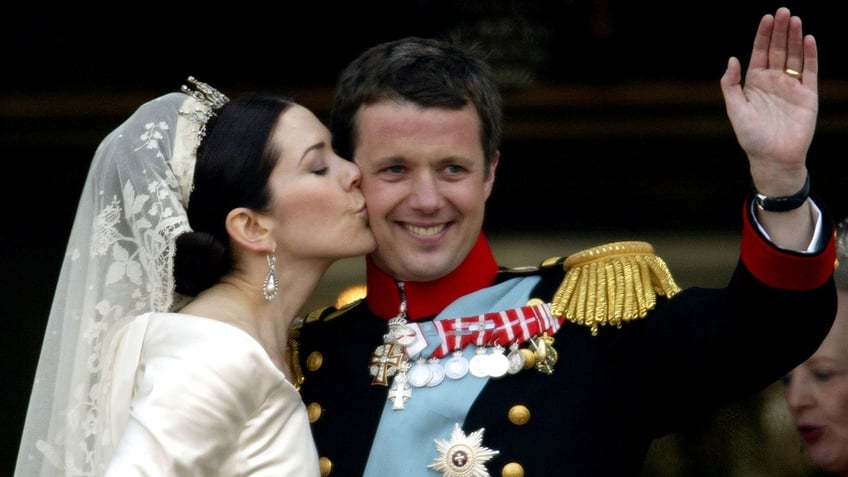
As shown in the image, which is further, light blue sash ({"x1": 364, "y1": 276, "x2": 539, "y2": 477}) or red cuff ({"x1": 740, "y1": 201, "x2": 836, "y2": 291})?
light blue sash ({"x1": 364, "y1": 276, "x2": 539, "y2": 477})

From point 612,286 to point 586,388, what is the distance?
0.17 metres

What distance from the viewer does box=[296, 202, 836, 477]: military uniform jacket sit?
264 centimetres

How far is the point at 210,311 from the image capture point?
284 cm

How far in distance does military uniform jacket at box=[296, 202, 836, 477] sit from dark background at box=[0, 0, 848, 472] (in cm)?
245

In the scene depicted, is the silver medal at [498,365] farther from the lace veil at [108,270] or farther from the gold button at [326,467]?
the lace veil at [108,270]

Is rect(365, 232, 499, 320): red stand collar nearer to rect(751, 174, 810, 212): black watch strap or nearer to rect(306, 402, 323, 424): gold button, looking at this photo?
rect(306, 402, 323, 424): gold button

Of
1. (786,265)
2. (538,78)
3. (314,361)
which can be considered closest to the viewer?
(786,265)

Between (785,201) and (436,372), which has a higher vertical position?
(785,201)

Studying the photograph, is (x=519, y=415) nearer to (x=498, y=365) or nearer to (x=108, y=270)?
(x=498, y=365)

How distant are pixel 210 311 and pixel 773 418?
36.9 inches

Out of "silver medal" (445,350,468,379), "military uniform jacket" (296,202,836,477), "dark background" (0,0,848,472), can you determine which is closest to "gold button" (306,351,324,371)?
"military uniform jacket" (296,202,836,477)

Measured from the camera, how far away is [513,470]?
2.78 m

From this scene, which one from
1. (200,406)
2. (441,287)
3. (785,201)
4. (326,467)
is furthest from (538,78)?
(200,406)

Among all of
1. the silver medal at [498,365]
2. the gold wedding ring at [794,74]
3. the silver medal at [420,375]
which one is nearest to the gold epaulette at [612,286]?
the silver medal at [498,365]
